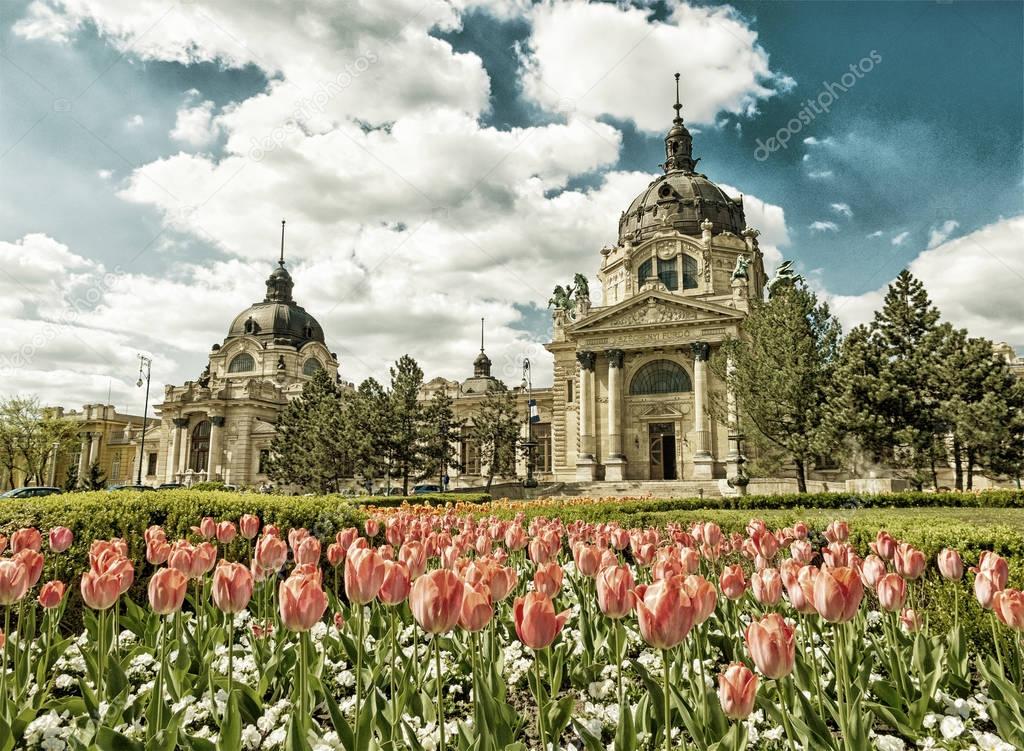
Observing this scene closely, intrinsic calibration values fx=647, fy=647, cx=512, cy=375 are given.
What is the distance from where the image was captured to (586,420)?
131ft

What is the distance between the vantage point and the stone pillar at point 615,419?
37969 millimetres

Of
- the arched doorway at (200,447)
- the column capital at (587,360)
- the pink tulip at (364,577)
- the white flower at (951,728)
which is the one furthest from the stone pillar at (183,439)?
the white flower at (951,728)

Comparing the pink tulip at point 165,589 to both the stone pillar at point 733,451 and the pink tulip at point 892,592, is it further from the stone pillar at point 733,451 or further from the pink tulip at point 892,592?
the stone pillar at point 733,451

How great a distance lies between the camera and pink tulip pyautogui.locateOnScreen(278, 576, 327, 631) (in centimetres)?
254

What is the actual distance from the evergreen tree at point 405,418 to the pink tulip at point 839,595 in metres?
34.4

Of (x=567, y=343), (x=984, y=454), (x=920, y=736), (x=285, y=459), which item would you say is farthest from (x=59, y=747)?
(x=567, y=343)

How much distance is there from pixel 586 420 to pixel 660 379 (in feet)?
16.9

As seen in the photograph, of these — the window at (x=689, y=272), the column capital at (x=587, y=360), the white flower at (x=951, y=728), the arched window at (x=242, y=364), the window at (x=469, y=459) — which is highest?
the window at (x=689, y=272)

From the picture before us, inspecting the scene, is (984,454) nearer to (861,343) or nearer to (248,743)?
(861,343)

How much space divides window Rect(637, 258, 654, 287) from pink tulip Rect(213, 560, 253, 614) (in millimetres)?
44524

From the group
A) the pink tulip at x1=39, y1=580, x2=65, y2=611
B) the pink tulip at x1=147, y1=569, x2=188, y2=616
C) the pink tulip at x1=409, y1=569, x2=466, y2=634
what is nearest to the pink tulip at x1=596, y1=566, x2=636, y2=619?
the pink tulip at x1=409, y1=569, x2=466, y2=634

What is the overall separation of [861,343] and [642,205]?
89.7ft

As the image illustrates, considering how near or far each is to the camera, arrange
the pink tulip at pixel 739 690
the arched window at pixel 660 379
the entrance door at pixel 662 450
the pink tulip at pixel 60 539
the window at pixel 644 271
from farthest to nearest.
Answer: the window at pixel 644 271 → the arched window at pixel 660 379 → the entrance door at pixel 662 450 → the pink tulip at pixel 60 539 → the pink tulip at pixel 739 690

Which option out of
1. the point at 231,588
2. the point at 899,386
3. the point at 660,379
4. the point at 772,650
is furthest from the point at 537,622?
the point at 660,379
